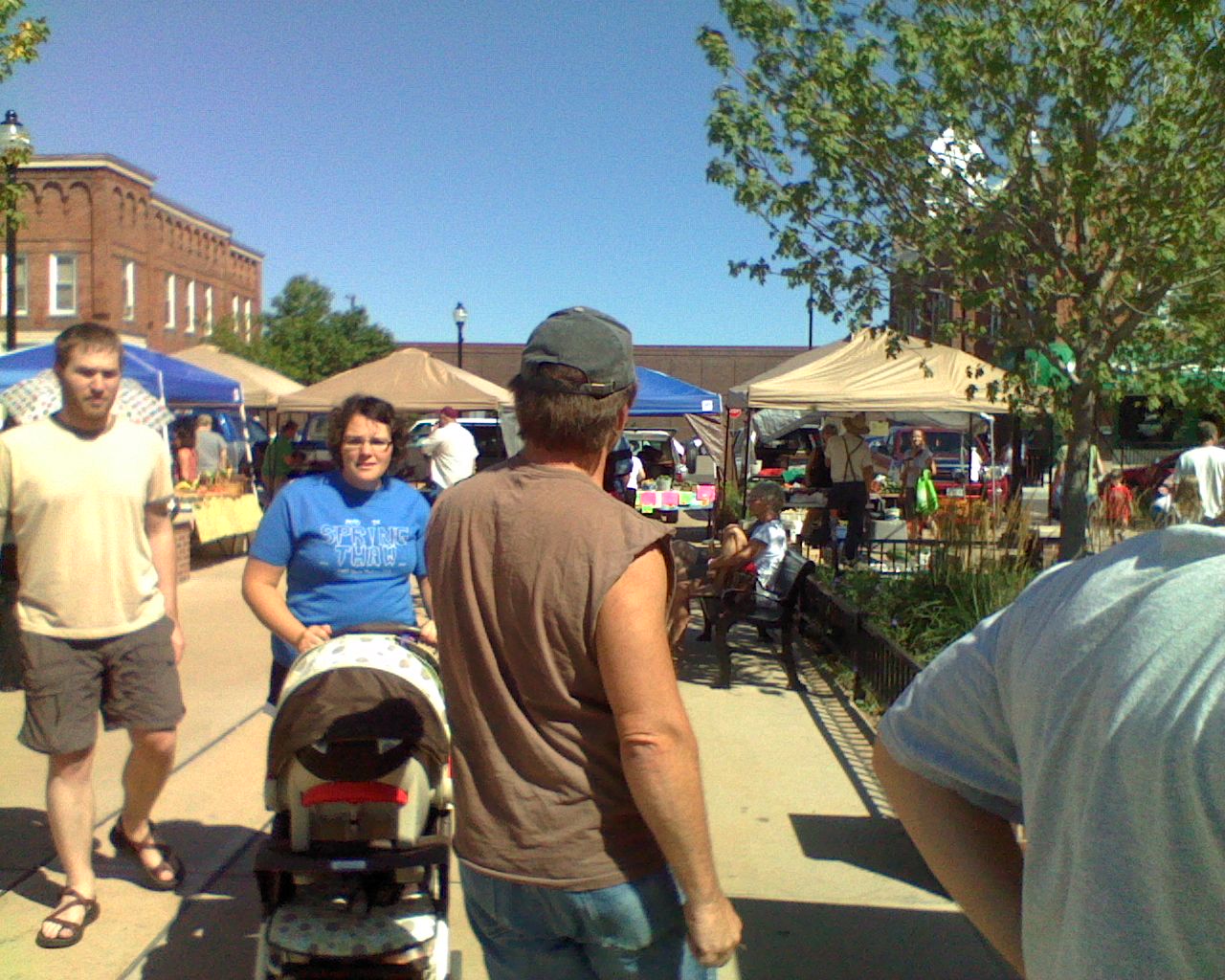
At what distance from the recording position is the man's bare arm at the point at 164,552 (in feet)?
13.4

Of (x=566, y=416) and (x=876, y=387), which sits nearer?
(x=566, y=416)

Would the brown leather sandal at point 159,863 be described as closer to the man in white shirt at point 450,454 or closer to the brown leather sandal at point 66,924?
the brown leather sandal at point 66,924

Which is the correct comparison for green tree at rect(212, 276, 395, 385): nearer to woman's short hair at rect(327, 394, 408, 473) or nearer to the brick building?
the brick building

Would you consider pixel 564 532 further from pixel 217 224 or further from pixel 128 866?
pixel 217 224

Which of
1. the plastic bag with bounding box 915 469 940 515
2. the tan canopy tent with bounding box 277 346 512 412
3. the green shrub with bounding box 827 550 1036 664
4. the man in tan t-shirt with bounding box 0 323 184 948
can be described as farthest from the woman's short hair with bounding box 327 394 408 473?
the plastic bag with bounding box 915 469 940 515

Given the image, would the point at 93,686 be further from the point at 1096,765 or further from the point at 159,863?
the point at 1096,765

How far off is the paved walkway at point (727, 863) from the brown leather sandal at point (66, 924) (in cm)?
3

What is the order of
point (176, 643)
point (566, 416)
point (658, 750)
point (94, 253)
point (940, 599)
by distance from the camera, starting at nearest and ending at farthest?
1. point (658, 750)
2. point (566, 416)
3. point (176, 643)
4. point (940, 599)
5. point (94, 253)

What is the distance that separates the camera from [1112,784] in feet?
3.46

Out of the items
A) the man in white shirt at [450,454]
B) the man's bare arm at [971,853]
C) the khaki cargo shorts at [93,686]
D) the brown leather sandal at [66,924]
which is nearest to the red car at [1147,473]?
the man in white shirt at [450,454]

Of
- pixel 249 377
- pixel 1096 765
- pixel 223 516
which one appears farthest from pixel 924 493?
pixel 1096 765

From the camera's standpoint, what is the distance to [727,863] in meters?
4.65

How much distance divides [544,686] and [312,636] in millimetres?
1715

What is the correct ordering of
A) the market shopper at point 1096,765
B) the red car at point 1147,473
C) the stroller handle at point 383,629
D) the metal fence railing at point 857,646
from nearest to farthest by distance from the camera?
the market shopper at point 1096,765 < the stroller handle at point 383,629 < the metal fence railing at point 857,646 < the red car at point 1147,473
